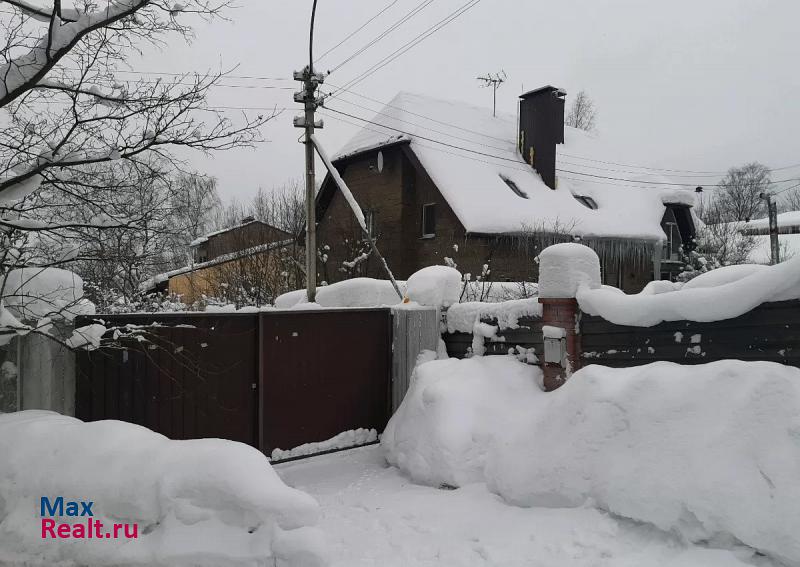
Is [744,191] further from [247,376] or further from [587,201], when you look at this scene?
[247,376]

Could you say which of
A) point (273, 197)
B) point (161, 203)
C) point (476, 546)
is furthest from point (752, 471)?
point (273, 197)

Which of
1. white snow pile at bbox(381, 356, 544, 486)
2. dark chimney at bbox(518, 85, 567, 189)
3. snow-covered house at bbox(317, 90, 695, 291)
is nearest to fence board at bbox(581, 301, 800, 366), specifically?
white snow pile at bbox(381, 356, 544, 486)

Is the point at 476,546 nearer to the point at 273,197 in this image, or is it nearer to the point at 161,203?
the point at 161,203

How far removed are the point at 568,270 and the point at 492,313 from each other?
1.14 m

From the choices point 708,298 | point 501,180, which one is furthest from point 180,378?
point 501,180

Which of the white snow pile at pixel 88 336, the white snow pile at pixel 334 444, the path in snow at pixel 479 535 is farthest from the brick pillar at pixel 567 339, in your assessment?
the white snow pile at pixel 88 336

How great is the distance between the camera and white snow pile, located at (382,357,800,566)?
11.1 ft

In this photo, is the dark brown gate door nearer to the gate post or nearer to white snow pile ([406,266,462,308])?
white snow pile ([406,266,462,308])

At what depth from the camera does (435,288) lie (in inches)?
275

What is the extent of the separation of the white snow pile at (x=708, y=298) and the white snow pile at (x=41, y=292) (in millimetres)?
4638

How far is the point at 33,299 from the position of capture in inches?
181

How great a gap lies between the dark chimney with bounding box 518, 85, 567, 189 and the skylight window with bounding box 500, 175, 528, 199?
5.27ft

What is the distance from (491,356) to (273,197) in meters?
16.4

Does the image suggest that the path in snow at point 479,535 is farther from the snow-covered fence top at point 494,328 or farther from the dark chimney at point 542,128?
the dark chimney at point 542,128
